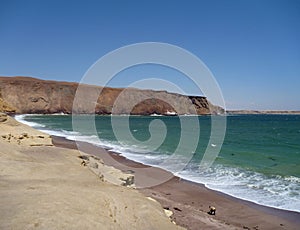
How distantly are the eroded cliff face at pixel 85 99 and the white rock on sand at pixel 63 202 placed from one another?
12539 cm

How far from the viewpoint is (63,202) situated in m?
5.42

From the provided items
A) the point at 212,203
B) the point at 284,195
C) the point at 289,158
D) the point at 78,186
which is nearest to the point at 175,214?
the point at 212,203

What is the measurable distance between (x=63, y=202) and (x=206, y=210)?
25.8ft

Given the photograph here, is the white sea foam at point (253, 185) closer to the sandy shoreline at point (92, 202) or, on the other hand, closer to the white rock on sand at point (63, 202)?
the sandy shoreline at point (92, 202)

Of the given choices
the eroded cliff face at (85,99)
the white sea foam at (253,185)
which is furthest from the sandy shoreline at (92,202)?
the eroded cliff face at (85,99)

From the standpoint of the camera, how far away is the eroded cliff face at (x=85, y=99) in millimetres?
135375

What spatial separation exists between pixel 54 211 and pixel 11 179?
8.86 ft

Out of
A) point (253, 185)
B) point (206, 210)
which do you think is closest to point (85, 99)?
point (253, 185)

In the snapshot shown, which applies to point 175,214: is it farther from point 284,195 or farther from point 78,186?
point 284,195

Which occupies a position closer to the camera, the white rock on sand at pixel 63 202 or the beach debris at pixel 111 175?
the white rock on sand at pixel 63 202

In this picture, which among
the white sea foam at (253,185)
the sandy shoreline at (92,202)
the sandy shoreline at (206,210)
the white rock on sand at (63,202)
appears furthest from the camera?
the white sea foam at (253,185)

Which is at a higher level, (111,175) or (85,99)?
(85,99)

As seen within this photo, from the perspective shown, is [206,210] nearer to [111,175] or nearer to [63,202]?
[111,175]

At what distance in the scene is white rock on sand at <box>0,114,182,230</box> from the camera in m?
4.67
